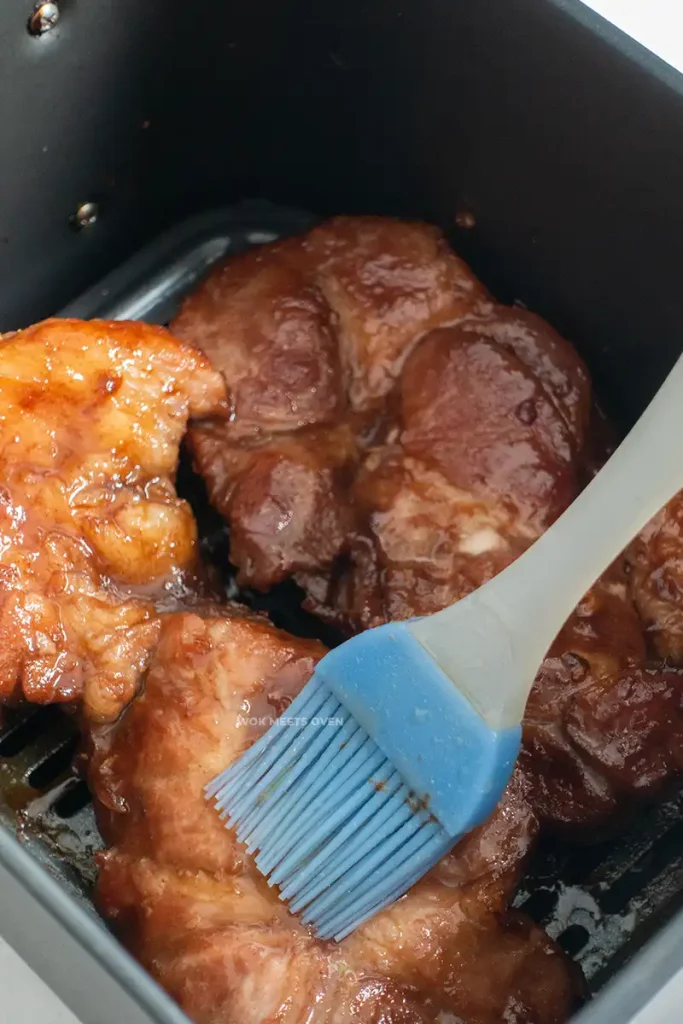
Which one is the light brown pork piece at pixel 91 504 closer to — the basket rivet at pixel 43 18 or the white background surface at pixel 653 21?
the basket rivet at pixel 43 18

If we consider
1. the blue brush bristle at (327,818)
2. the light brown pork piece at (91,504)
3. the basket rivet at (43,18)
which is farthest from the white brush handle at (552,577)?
the basket rivet at (43,18)

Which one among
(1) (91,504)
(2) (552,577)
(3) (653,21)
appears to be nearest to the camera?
(2) (552,577)

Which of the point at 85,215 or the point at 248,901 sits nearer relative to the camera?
the point at 248,901

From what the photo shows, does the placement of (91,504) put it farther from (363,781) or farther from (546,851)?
(546,851)

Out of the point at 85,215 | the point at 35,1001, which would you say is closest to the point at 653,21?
the point at 85,215

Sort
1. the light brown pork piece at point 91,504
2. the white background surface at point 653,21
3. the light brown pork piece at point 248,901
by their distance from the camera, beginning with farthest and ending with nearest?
1. the white background surface at point 653,21
2. the light brown pork piece at point 91,504
3. the light brown pork piece at point 248,901

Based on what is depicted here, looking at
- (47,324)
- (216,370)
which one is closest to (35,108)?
(47,324)
